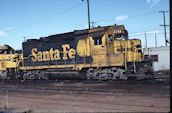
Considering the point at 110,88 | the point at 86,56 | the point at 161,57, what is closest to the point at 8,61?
the point at 86,56

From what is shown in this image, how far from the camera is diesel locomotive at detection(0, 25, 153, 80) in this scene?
42.4 feet

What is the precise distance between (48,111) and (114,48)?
8416mm

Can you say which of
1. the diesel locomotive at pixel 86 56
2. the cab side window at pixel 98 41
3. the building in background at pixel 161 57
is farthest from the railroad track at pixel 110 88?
the building in background at pixel 161 57

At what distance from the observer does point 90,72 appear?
1428cm

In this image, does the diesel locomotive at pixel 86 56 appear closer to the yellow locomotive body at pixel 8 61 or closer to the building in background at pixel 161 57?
the yellow locomotive body at pixel 8 61

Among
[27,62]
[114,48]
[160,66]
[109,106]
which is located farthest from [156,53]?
[109,106]

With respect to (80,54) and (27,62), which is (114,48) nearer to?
(80,54)

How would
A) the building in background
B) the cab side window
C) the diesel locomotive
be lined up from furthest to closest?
1. the building in background
2. the cab side window
3. the diesel locomotive

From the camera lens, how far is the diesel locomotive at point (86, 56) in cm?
1292

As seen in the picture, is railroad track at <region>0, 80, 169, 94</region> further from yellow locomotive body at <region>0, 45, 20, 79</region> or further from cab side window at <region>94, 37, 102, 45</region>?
yellow locomotive body at <region>0, 45, 20, 79</region>

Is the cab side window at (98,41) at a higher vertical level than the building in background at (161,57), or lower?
higher

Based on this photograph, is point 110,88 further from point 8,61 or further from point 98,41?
point 8,61

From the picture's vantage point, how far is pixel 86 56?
567 inches

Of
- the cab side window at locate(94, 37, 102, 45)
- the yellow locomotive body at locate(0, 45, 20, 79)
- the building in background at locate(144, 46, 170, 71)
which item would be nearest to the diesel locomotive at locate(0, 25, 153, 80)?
the cab side window at locate(94, 37, 102, 45)
